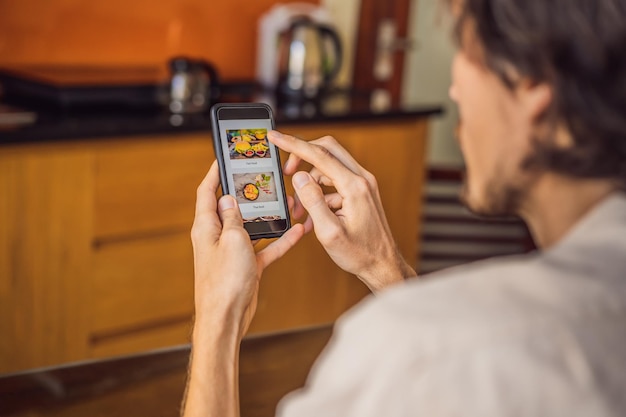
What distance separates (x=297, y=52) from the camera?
307 centimetres

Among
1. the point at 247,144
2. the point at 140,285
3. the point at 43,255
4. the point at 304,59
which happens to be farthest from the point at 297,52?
the point at 247,144

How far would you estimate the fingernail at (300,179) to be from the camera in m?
1.22

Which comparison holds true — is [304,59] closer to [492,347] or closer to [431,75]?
[431,75]

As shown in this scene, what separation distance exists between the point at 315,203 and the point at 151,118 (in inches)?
53.9

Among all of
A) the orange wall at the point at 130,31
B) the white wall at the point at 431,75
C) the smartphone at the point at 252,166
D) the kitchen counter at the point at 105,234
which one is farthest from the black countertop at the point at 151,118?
the smartphone at the point at 252,166

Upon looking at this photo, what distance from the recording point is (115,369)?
113cm

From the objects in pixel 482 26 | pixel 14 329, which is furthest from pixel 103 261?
pixel 482 26

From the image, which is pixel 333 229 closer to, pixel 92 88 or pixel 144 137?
pixel 144 137

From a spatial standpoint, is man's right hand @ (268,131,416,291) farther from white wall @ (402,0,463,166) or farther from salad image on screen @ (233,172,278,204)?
white wall @ (402,0,463,166)

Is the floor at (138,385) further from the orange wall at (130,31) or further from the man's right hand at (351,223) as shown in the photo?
the orange wall at (130,31)

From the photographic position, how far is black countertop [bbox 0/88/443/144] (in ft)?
7.24

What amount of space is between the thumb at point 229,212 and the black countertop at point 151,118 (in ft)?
3.63

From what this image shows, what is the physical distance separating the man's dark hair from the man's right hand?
46 centimetres

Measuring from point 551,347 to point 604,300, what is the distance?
61 millimetres
